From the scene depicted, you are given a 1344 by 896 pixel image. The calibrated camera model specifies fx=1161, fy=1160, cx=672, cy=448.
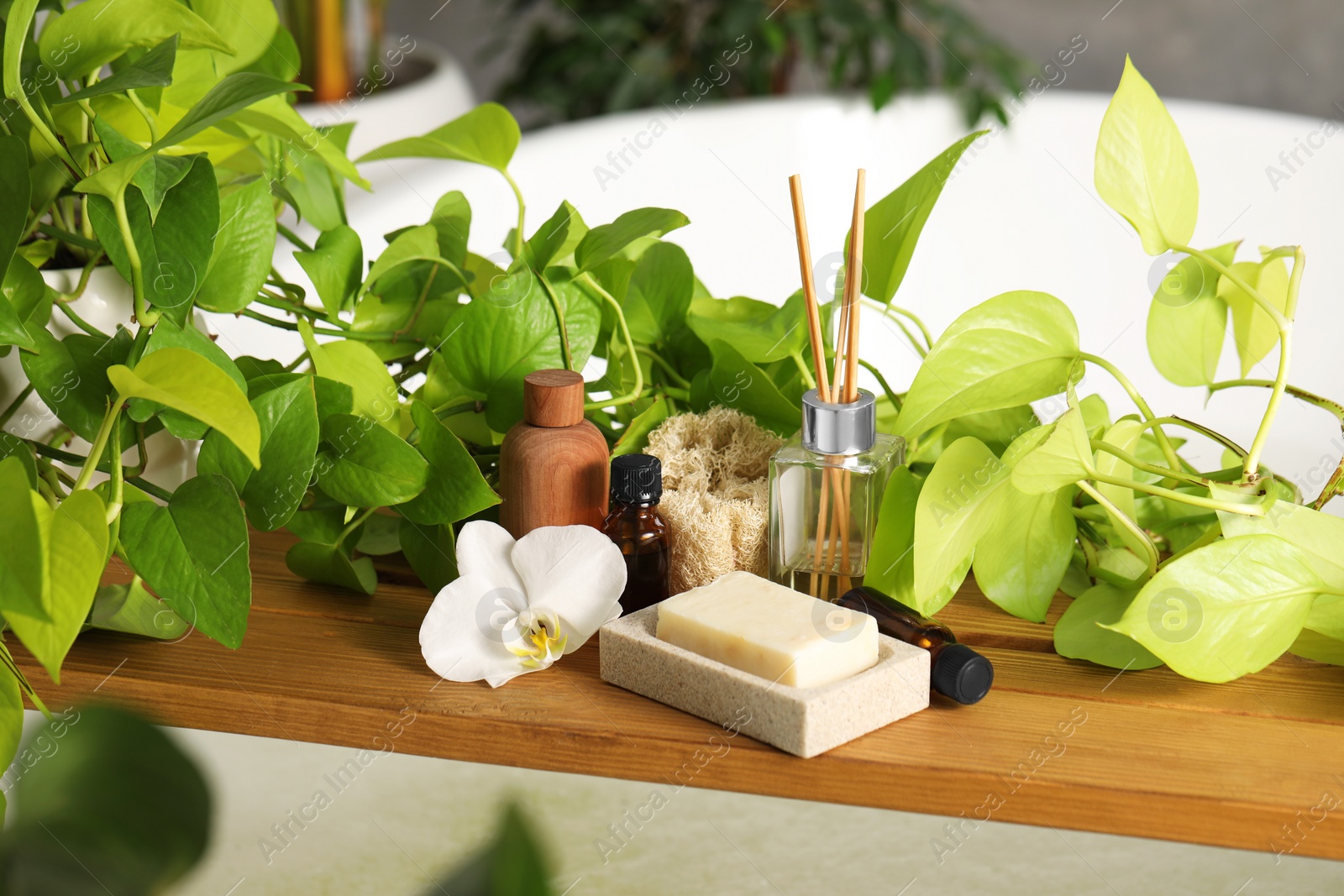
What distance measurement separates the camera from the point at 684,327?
1.77ft

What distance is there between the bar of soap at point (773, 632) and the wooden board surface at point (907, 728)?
0.08 ft

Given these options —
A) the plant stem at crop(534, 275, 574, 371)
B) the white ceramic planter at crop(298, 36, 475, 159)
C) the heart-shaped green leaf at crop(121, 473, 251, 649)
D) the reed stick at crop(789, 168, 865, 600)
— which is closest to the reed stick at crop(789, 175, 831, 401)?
the reed stick at crop(789, 168, 865, 600)

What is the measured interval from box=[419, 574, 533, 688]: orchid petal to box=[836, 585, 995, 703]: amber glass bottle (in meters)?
0.12

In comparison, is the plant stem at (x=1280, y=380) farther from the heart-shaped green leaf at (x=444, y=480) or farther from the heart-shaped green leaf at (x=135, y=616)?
the heart-shaped green leaf at (x=135, y=616)

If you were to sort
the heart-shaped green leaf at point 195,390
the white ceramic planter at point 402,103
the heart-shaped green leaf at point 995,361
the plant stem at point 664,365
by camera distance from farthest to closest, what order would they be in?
the white ceramic planter at point 402,103 < the plant stem at point 664,365 < the heart-shaped green leaf at point 995,361 < the heart-shaped green leaf at point 195,390

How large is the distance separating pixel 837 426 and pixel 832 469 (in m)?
0.02

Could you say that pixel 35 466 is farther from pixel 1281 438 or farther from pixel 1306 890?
pixel 1281 438

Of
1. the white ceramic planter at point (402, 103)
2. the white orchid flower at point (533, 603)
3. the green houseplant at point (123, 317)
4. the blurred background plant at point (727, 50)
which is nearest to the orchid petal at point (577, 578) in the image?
the white orchid flower at point (533, 603)

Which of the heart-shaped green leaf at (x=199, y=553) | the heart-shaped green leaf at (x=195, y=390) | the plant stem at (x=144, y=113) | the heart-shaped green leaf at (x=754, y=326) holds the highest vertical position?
the plant stem at (x=144, y=113)

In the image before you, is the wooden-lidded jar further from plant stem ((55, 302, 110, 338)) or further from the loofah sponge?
plant stem ((55, 302, 110, 338))

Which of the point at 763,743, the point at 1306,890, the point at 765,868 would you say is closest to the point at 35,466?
the point at 763,743

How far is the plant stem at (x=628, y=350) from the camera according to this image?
19.5 inches

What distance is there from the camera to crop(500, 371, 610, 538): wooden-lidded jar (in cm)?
44

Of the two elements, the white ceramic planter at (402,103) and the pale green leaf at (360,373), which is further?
the white ceramic planter at (402,103)
